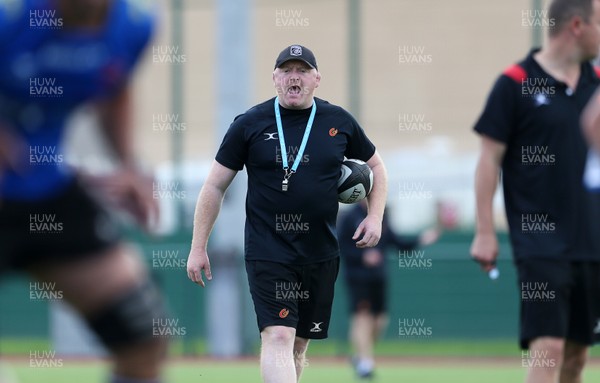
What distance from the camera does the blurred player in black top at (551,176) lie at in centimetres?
702

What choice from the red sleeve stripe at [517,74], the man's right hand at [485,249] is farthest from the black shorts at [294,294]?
the red sleeve stripe at [517,74]

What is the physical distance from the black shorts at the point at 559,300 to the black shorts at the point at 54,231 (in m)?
3.27

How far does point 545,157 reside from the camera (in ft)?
23.0

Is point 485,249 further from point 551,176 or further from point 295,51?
point 295,51

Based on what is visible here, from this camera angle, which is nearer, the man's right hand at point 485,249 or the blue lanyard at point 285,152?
the man's right hand at point 485,249

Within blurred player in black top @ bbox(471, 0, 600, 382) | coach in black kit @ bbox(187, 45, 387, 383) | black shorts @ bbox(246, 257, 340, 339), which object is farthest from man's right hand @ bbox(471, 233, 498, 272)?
black shorts @ bbox(246, 257, 340, 339)

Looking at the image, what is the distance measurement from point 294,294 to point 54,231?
3.47 meters

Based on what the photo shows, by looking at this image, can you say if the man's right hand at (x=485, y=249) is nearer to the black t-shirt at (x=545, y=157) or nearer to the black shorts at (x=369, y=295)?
the black t-shirt at (x=545, y=157)

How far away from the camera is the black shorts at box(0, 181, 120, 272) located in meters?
4.18

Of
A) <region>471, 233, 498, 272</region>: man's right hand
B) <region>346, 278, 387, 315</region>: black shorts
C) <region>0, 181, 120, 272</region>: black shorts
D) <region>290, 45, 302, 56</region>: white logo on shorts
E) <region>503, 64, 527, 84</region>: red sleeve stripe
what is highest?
<region>290, 45, 302, 56</region>: white logo on shorts

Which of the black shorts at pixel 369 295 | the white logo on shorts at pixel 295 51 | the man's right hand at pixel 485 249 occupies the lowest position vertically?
the black shorts at pixel 369 295

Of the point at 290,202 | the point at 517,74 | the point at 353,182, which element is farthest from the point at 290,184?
the point at 517,74

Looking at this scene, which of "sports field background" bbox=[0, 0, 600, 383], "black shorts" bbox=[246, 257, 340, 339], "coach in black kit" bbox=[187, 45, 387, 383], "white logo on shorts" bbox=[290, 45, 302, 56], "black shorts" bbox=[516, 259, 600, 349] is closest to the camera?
"black shorts" bbox=[516, 259, 600, 349]

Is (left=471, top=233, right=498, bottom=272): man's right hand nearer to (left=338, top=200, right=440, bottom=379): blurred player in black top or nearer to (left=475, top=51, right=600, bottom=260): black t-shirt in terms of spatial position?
(left=475, top=51, right=600, bottom=260): black t-shirt
